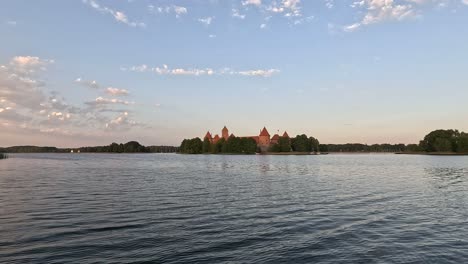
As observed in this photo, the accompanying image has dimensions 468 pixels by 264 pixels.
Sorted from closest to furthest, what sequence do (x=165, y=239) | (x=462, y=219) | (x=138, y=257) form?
(x=138, y=257) < (x=165, y=239) < (x=462, y=219)

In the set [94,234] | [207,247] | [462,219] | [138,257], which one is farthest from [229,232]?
[462,219]

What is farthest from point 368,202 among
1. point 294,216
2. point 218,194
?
point 218,194

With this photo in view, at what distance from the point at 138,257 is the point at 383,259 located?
9.58 m

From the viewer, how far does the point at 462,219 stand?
71.9 ft

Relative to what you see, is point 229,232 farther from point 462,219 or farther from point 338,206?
point 462,219

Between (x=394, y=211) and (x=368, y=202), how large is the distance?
13.3 ft

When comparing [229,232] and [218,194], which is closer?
[229,232]

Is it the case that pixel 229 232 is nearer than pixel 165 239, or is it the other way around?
pixel 165 239

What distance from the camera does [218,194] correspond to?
33125 mm

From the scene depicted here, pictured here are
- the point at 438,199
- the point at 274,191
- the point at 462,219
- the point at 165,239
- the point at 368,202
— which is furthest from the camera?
the point at 274,191

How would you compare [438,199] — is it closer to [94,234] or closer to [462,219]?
[462,219]

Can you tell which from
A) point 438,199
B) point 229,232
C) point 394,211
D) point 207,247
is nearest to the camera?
point 207,247

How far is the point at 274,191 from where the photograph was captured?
35.6 meters

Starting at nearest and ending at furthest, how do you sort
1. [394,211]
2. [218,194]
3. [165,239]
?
[165,239] < [394,211] < [218,194]
